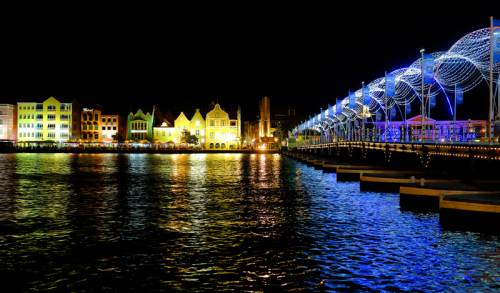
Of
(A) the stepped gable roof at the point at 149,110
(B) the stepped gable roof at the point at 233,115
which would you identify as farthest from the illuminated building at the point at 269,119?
(A) the stepped gable roof at the point at 149,110

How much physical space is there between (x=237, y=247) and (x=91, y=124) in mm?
159856

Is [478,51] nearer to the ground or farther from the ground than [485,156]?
farther from the ground

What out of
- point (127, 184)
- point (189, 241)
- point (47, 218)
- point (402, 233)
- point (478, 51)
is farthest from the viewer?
point (127, 184)

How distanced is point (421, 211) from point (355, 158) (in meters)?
38.3

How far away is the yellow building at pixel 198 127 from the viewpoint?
16262cm

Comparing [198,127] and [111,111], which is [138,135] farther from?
[198,127]

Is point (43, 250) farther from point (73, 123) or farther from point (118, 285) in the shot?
point (73, 123)

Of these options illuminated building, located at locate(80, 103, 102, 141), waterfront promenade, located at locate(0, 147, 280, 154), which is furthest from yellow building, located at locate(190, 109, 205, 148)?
illuminated building, located at locate(80, 103, 102, 141)

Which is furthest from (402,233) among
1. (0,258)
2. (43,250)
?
(0,258)

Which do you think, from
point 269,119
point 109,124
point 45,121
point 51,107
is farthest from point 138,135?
point 269,119

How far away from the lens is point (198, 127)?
16338 centimetres

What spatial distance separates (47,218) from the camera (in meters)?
22.5

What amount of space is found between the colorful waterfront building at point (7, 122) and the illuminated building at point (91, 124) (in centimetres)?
2275

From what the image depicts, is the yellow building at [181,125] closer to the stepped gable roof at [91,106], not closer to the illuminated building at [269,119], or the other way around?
the illuminated building at [269,119]
